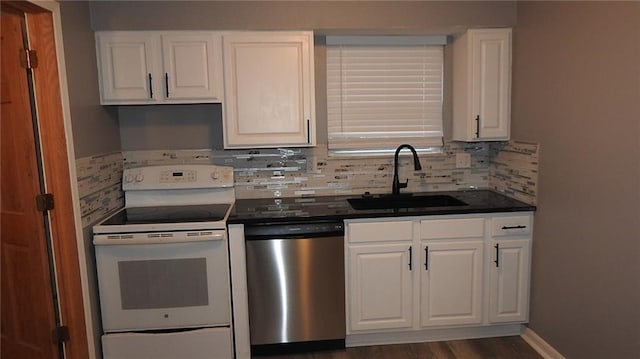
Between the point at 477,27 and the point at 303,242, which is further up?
the point at 477,27

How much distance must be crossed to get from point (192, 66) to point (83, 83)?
0.61 metres

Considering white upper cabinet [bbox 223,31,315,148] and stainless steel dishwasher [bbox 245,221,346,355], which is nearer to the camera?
stainless steel dishwasher [bbox 245,221,346,355]

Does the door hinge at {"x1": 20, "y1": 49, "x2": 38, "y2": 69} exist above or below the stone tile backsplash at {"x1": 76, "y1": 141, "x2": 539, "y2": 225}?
above

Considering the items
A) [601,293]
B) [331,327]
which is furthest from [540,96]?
[331,327]

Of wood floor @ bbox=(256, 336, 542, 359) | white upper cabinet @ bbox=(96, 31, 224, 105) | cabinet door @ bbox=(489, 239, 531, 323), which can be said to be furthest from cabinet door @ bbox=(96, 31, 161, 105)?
cabinet door @ bbox=(489, 239, 531, 323)

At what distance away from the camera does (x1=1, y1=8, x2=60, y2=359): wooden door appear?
2037mm

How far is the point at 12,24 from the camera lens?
78.9 inches

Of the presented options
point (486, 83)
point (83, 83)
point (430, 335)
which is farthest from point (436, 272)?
point (83, 83)

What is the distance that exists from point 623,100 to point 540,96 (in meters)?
0.61

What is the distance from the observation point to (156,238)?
2.31 metres

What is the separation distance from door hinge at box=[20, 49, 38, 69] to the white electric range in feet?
2.89

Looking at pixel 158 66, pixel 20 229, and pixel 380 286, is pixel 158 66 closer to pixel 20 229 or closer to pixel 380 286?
pixel 20 229

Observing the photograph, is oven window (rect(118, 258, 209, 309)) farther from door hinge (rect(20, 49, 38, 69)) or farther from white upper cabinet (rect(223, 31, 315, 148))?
door hinge (rect(20, 49, 38, 69))

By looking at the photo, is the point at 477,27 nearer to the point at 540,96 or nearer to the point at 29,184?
the point at 540,96
